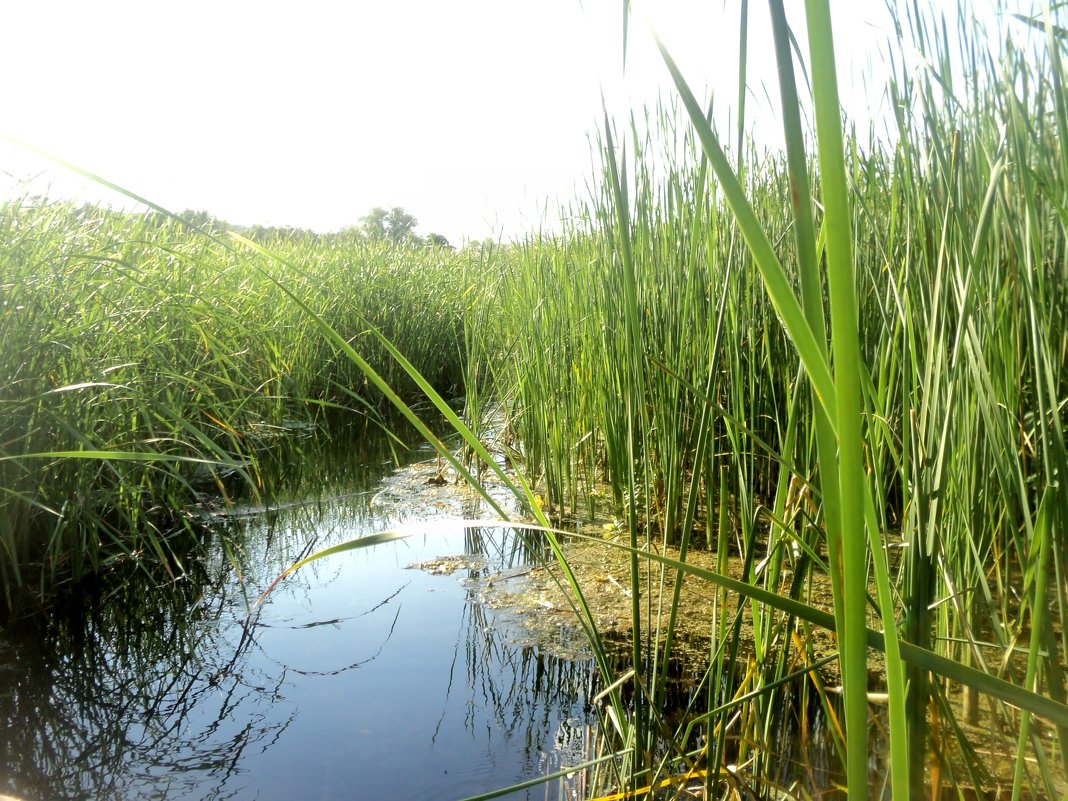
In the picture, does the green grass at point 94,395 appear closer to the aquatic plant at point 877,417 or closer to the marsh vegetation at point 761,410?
the marsh vegetation at point 761,410

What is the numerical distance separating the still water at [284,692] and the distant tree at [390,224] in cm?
593

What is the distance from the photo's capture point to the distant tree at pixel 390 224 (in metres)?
8.54

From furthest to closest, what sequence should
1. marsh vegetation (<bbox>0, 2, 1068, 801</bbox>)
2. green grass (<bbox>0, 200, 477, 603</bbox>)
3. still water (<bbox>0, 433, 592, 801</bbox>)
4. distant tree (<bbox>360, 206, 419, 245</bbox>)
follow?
distant tree (<bbox>360, 206, 419, 245</bbox>), green grass (<bbox>0, 200, 477, 603</bbox>), still water (<bbox>0, 433, 592, 801</bbox>), marsh vegetation (<bbox>0, 2, 1068, 801</bbox>)

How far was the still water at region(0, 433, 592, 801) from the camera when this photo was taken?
150 centimetres

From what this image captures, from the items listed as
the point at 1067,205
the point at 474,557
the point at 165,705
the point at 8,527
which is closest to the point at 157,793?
the point at 165,705

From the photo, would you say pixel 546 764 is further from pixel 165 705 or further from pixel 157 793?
pixel 165 705

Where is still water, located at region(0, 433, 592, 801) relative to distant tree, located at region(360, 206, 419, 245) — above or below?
below

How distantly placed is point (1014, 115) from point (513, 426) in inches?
120

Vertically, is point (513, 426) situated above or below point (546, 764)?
above

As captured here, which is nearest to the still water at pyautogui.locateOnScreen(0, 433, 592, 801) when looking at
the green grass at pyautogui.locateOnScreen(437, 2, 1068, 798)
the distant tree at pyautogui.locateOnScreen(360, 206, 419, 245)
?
the green grass at pyautogui.locateOnScreen(437, 2, 1068, 798)

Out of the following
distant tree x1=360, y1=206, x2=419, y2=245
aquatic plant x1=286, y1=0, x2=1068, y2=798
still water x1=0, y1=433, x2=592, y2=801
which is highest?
distant tree x1=360, y1=206, x2=419, y2=245

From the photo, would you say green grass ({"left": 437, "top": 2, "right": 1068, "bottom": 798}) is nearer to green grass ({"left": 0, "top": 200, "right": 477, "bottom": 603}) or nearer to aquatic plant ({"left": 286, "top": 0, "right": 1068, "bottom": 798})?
aquatic plant ({"left": 286, "top": 0, "right": 1068, "bottom": 798})

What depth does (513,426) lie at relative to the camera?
3799 mm

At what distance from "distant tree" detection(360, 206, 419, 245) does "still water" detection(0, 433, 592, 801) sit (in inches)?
233
